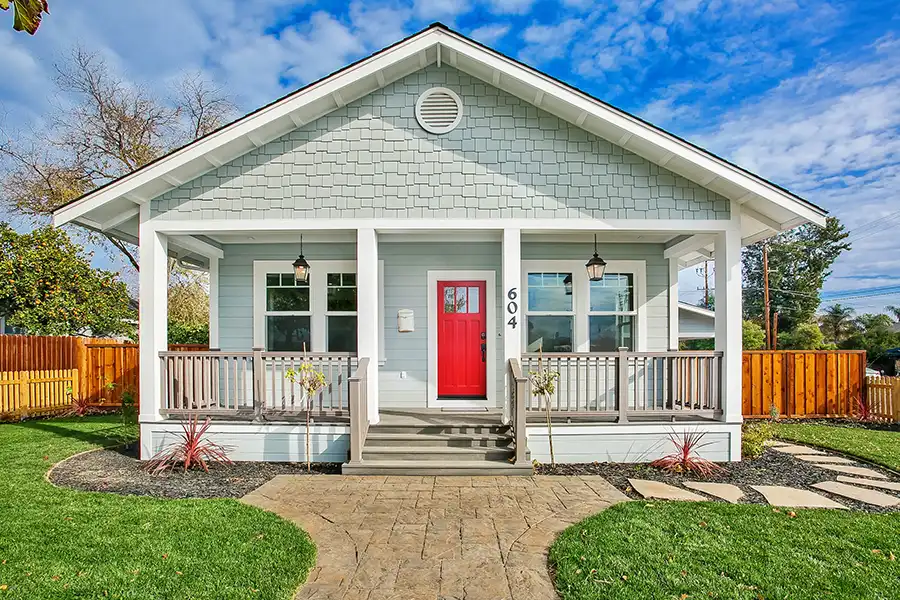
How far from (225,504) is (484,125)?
5.35m

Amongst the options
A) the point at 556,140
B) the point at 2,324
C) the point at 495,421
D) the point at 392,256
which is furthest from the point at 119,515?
the point at 2,324

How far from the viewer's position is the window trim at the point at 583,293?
8.25 metres

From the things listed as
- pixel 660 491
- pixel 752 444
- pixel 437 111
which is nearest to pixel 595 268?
pixel 752 444

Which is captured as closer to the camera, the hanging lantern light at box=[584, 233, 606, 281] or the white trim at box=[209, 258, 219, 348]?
the hanging lantern light at box=[584, 233, 606, 281]

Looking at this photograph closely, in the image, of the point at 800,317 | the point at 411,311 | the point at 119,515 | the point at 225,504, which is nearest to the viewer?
the point at 119,515

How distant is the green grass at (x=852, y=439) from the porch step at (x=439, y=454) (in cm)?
Answer: 512

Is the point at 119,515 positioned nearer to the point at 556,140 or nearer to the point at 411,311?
the point at 411,311

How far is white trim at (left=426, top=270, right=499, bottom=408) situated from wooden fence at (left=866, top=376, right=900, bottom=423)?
27.6ft

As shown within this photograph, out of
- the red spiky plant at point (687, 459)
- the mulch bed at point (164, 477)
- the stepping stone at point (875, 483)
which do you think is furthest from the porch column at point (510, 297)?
the stepping stone at point (875, 483)

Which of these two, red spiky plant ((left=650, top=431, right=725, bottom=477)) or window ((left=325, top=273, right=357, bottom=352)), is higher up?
window ((left=325, top=273, right=357, bottom=352))

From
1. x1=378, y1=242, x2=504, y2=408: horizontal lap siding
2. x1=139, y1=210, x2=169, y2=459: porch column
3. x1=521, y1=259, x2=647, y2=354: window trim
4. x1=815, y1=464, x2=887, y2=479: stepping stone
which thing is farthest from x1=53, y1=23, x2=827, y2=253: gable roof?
x1=815, y1=464, x2=887, y2=479: stepping stone

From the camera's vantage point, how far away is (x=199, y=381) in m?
6.64

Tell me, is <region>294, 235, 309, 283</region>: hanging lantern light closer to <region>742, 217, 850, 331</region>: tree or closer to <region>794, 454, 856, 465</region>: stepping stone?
<region>794, 454, 856, 465</region>: stepping stone

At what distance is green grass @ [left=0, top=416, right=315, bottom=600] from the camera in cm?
310
